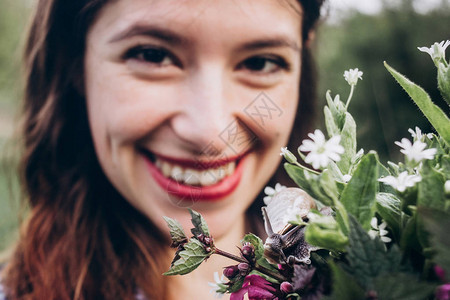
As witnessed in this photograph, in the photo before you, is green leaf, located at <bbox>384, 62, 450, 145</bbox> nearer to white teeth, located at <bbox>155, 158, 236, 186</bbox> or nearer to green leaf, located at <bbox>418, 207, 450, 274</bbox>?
green leaf, located at <bbox>418, 207, 450, 274</bbox>

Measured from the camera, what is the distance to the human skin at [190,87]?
0.78m

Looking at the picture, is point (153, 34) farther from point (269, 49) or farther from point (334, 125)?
point (334, 125)

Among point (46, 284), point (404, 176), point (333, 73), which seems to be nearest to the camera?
point (404, 176)

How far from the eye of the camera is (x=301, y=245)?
37cm

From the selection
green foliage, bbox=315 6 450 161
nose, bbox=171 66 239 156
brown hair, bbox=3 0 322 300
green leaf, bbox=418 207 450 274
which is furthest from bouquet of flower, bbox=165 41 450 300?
green foliage, bbox=315 6 450 161

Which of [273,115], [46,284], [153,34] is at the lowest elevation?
[46,284]

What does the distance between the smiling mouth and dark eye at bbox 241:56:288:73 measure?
0.58 feet

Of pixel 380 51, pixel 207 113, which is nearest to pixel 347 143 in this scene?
pixel 207 113

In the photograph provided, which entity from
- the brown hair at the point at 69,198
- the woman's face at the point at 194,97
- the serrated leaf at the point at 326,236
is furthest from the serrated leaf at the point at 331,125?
the brown hair at the point at 69,198

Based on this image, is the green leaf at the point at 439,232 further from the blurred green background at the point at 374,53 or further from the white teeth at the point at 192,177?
the blurred green background at the point at 374,53

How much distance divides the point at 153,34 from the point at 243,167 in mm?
322

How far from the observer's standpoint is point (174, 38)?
0.80 meters

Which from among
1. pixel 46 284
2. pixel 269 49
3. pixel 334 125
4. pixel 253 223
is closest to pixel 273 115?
pixel 269 49

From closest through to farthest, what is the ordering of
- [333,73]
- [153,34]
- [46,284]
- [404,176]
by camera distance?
[404,176]
[153,34]
[46,284]
[333,73]
